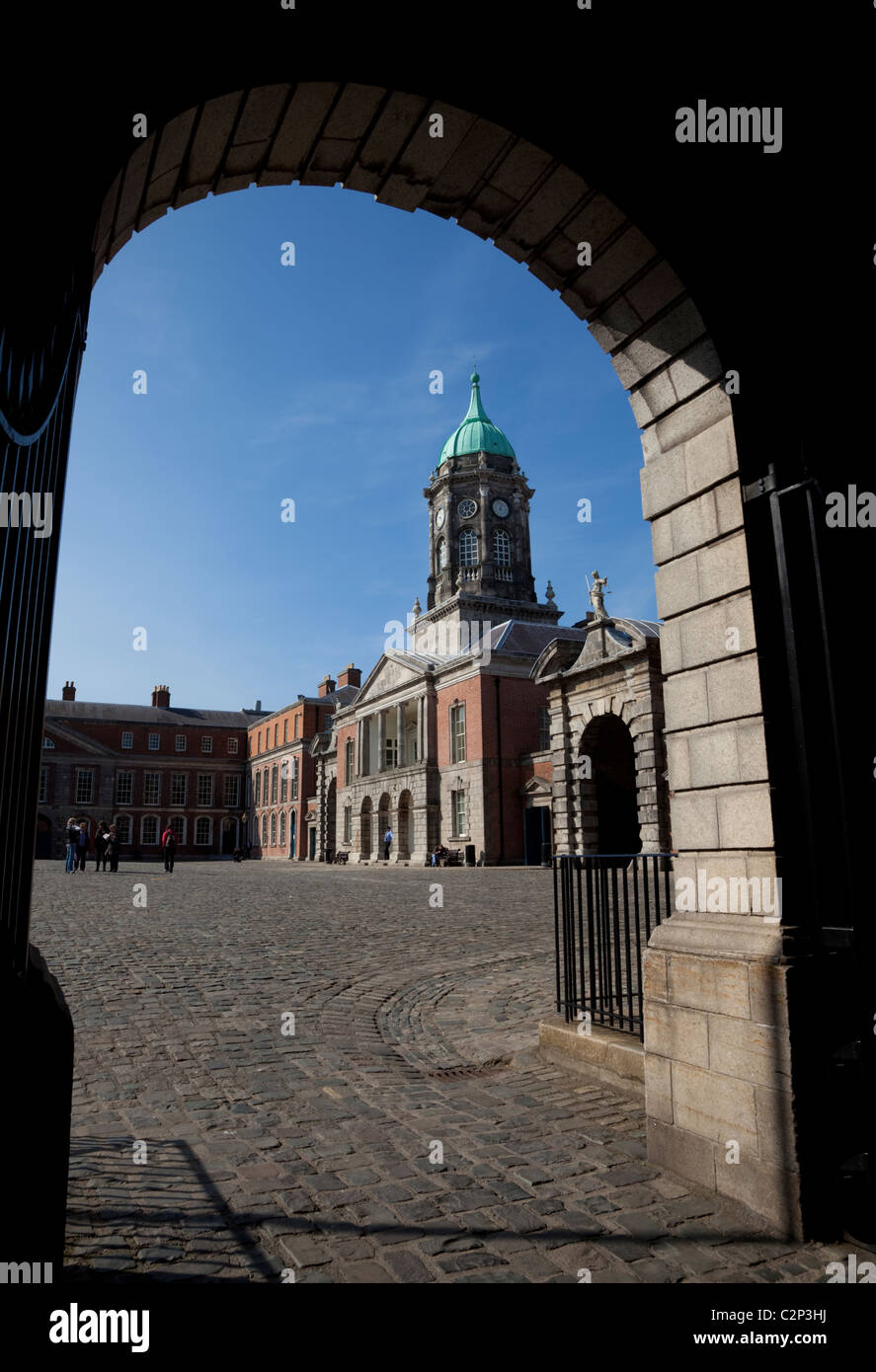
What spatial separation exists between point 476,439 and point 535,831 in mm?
35216

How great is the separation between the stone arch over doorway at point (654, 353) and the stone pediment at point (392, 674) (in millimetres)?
37709

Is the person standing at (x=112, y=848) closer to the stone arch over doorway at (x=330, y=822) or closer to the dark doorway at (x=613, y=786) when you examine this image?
the dark doorway at (x=613, y=786)

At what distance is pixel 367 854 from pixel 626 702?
2577cm

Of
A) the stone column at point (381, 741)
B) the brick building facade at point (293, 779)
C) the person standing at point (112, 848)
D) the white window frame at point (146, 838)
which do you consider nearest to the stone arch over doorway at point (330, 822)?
the brick building facade at point (293, 779)

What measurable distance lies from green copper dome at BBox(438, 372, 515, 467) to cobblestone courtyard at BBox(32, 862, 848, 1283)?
55566 millimetres

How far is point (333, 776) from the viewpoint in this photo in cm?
5669

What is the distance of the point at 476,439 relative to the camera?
6144cm

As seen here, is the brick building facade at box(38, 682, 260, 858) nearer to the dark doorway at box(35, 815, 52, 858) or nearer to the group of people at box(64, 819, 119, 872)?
the dark doorway at box(35, 815, 52, 858)

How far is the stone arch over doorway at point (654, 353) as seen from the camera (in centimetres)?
377

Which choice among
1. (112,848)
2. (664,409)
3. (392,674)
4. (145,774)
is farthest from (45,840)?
(664,409)

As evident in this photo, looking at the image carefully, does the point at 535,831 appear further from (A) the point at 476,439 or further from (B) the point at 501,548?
(A) the point at 476,439
